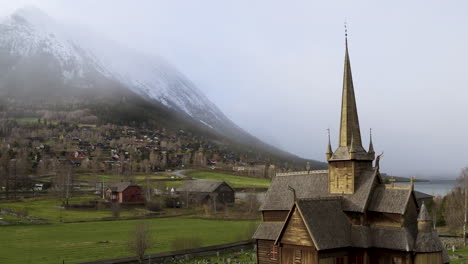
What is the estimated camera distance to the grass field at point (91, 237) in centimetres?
4931

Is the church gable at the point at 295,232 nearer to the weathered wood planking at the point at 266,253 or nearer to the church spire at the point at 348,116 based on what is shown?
the weathered wood planking at the point at 266,253

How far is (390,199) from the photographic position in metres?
39.8

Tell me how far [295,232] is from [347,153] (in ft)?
28.0

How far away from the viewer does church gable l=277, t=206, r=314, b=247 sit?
38200 mm

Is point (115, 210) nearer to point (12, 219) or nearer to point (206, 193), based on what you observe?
point (12, 219)

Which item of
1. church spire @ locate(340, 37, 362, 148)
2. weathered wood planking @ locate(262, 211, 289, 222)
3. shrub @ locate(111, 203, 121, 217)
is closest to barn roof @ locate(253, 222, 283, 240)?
weathered wood planking @ locate(262, 211, 289, 222)

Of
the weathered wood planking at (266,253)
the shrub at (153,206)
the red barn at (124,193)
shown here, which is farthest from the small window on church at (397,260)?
the red barn at (124,193)

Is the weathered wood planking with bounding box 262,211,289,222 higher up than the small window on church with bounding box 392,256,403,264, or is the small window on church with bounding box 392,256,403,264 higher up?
the weathered wood planking with bounding box 262,211,289,222

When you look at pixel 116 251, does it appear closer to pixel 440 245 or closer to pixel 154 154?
pixel 440 245

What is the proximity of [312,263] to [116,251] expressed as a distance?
2345 centimetres

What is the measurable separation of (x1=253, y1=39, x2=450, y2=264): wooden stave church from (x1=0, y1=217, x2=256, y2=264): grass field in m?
20.1

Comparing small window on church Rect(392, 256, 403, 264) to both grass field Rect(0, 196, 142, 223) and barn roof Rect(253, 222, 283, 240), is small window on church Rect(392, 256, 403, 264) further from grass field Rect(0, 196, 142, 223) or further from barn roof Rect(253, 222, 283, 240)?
grass field Rect(0, 196, 142, 223)

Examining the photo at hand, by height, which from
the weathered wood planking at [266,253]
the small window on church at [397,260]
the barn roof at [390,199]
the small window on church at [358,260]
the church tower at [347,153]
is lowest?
the weathered wood planking at [266,253]

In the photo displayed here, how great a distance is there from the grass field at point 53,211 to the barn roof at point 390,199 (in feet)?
179
